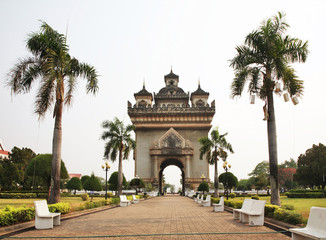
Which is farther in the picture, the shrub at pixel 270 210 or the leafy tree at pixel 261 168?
the leafy tree at pixel 261 168

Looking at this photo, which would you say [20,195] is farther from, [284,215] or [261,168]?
[261,168]

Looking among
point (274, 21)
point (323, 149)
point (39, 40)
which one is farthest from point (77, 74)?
point (323, 149)

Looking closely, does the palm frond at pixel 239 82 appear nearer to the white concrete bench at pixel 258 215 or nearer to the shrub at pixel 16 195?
the white concrete bench at pixel 258 215

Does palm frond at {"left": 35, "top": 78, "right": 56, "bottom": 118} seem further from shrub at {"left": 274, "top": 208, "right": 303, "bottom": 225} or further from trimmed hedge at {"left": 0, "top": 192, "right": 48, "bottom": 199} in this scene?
trimmed hedge at {"left": 0, "top": 192, "right": 48, "bottom": 199}

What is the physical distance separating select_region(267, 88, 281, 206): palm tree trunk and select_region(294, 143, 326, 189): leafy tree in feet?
115

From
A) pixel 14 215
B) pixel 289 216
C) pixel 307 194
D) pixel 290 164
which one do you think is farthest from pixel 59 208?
pixel 290 164

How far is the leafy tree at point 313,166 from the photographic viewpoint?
44.5m

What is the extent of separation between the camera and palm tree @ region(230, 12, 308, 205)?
44.2 ft

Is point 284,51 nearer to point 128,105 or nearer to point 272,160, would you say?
point 272,160

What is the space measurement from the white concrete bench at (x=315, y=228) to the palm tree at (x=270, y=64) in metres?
6.93

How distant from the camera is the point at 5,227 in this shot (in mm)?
8633

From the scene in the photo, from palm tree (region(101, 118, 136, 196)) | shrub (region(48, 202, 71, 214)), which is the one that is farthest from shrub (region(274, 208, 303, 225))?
palm tree (region(101, 118, 136, 196))

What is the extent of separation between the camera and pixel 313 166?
148 feet

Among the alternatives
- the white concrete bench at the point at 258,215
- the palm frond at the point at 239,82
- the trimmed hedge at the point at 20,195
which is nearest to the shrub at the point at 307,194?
the palm frond at the point at 239,82
